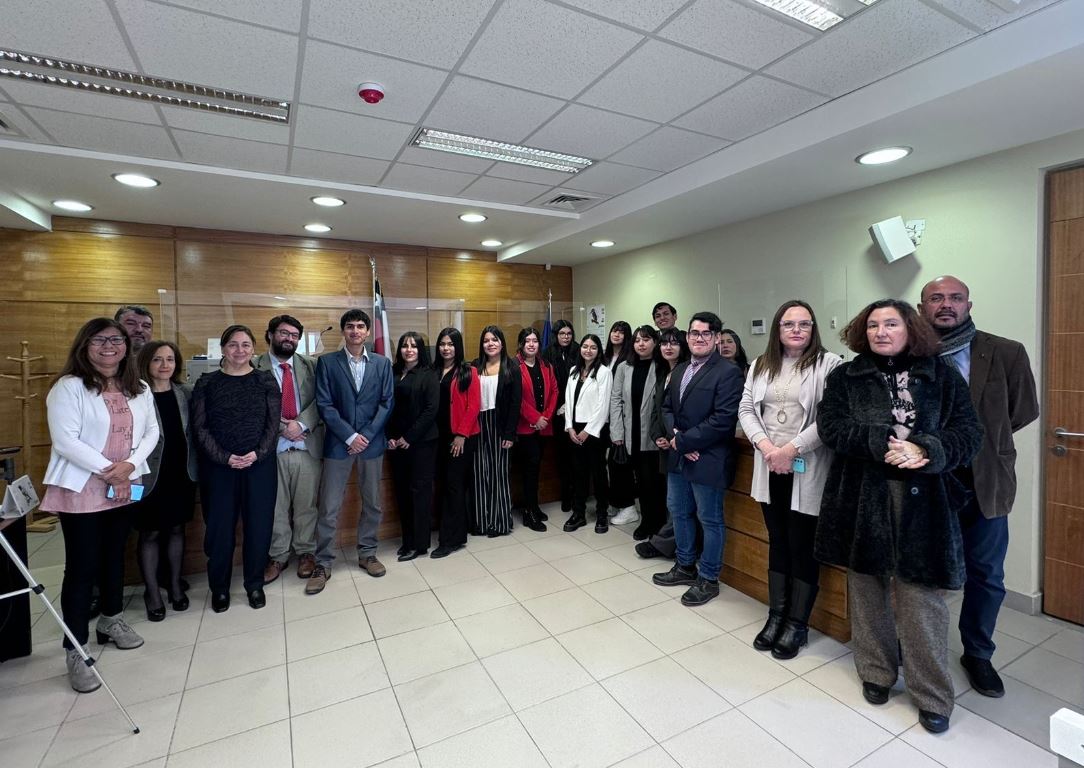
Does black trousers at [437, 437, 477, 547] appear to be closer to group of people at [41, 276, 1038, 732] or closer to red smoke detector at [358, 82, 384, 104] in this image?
group of people at [41, 276, 1038, 732]

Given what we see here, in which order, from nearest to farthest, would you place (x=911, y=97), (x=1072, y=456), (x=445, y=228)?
(x=911, y=97) → (x=1072, y=456) → (x=445, y=228)

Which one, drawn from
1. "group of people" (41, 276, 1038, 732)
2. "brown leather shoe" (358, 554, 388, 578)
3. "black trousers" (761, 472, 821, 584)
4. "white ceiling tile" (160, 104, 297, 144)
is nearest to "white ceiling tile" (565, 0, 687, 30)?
"group of people" (41, 276, 1038, 732)

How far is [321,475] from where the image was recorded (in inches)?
137

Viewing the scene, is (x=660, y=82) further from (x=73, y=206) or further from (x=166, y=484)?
(x=73, y=206)

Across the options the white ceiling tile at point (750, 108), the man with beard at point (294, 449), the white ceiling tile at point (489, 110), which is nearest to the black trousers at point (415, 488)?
the man with beard at point (294, 449)

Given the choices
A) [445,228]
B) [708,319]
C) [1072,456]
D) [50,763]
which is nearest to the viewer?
[50,763]

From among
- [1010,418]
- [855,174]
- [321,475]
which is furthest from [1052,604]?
[321,475]

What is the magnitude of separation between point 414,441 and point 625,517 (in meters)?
1.90

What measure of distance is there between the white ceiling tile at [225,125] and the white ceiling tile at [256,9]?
0.90m

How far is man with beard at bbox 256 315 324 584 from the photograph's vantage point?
3.23m

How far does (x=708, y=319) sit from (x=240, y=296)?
14.7 feet

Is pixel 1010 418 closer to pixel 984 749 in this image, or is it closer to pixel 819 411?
pixel 819 411

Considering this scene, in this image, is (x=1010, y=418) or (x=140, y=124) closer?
(x=1010, y=418)

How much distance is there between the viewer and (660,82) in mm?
2457
